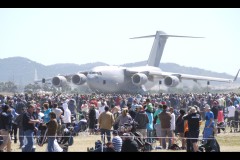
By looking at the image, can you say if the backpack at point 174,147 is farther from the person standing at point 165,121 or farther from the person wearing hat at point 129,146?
the person wearing hat at point 129,146

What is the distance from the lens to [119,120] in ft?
67.3

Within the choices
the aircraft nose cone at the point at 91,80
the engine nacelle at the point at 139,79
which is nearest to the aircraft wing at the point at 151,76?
the engine nacelle at the point at 139,79

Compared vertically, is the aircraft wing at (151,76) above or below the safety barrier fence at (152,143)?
above

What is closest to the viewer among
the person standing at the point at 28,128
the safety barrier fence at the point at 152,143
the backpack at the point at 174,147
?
the person standing at the point at 28,128

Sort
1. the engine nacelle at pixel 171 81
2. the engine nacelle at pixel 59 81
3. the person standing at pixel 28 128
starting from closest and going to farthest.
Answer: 1. the person standing at pixel 28 128
2. the engine nacelle at pixel 59 81
3. the engine nacelle at pixel 171 81

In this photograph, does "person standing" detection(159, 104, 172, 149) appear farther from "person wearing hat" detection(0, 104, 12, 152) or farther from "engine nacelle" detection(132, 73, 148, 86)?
"engine nacelle" detection(132, 73, 148, 86)

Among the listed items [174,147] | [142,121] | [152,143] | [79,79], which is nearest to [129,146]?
[142,121]

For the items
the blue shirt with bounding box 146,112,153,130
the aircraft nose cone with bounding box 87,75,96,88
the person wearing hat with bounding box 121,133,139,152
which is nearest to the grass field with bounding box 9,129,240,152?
the blue shirt with bounding box 146,112,153,130

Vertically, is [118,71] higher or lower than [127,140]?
higher
